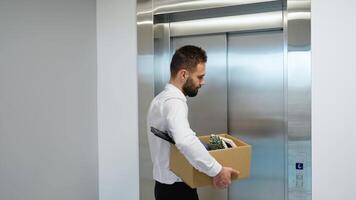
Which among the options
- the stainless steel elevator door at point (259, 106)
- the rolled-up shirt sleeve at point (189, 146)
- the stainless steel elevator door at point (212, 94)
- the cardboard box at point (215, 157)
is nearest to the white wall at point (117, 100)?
the stainless steel elevator door at point (212, 94)

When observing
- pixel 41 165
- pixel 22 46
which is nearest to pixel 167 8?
pixel 22 46

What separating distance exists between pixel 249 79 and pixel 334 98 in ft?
2.11

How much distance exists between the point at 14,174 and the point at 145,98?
1103 mm

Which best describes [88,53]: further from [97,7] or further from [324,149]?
[324,149]

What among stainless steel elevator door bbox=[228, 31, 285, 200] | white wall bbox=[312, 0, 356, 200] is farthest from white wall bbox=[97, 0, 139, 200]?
white wall bbox=[312, 0, 356, 200]

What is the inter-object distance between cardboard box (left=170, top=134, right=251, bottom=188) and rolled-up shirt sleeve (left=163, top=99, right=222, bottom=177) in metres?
0.06

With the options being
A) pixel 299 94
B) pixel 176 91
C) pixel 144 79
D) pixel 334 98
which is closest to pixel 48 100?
pixel 144 79

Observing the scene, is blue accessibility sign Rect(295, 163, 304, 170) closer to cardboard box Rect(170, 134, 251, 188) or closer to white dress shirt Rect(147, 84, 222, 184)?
cardboard box Rect(170, 134, 251, 188)

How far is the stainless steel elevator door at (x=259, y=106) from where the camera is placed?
98.0 inches

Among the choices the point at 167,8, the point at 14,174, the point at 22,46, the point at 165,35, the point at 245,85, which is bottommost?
the point at 14,174

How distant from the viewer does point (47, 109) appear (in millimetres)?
2379

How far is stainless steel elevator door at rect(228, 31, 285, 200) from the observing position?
8.17 ft

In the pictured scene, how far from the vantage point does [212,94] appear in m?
2.73

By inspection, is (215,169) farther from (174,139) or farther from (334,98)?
(334,98)
